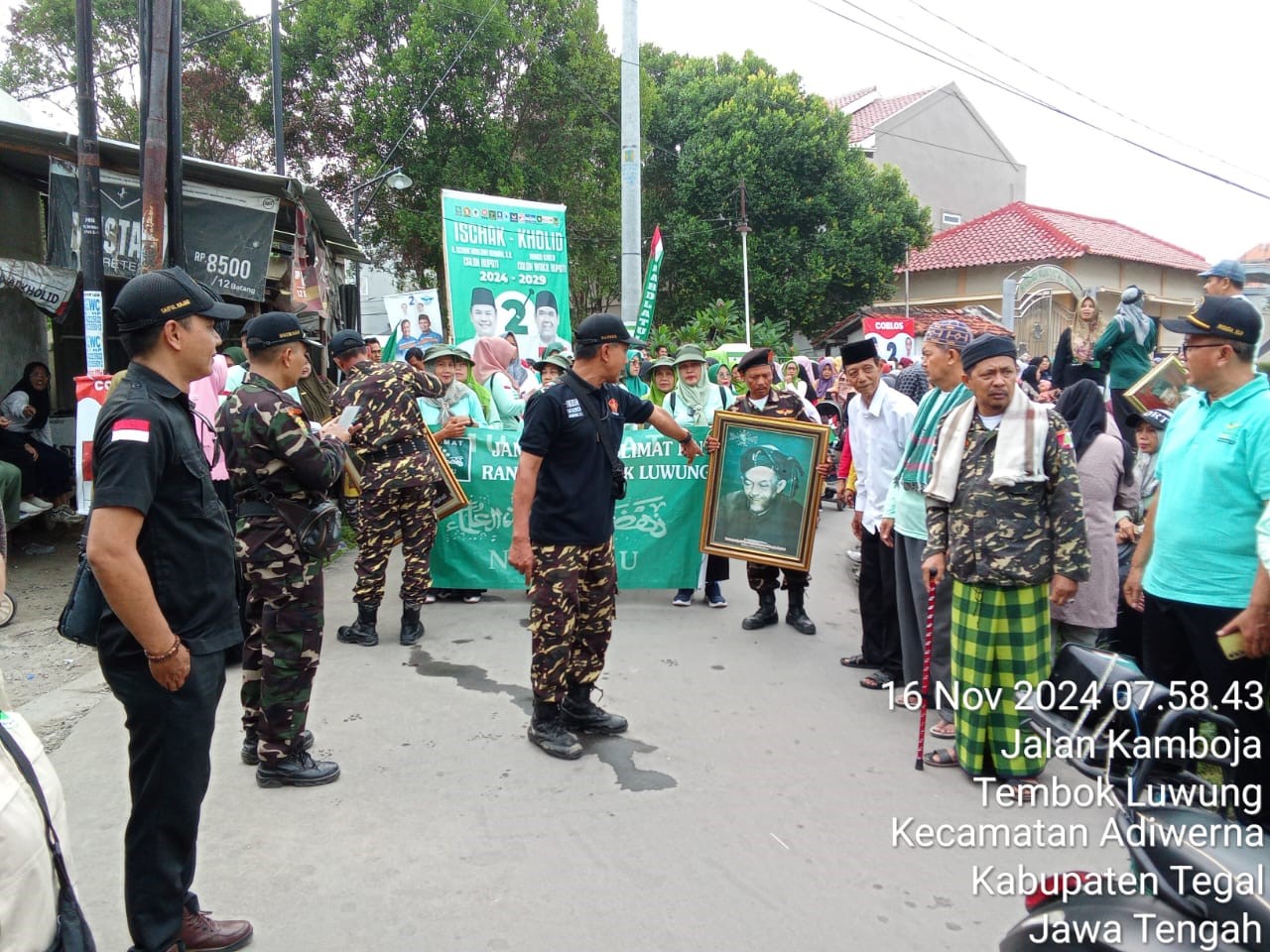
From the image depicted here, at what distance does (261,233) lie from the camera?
905 centimetres

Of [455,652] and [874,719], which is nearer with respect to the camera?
[874,719]

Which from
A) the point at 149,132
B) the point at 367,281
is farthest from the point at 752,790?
the point at 367,281

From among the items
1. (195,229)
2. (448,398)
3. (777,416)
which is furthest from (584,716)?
(195,229)

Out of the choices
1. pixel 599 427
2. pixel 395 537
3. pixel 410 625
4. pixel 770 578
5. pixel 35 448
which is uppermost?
pixel 599 427

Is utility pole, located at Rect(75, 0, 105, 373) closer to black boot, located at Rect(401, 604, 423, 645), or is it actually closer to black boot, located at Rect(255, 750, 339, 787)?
black boot, located at Rect(401, 604, 423, 645)

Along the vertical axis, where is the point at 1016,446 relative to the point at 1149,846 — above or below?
above

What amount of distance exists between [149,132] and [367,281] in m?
28.7

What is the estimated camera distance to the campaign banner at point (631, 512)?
265 inches

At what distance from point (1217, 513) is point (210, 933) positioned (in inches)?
142

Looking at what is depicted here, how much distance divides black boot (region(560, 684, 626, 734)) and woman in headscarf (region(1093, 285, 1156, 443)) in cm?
349

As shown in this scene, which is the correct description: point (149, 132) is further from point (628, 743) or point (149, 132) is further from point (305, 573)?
point (628, 743)

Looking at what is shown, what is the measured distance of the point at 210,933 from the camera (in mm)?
2631

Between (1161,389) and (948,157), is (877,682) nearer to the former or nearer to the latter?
(1161,389)

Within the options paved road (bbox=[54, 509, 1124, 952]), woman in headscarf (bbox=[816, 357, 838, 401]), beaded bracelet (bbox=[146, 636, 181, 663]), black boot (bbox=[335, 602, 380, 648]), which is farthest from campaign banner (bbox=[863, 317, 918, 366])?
beaded bracelet (bbox=[146, 636, 181, 663])
